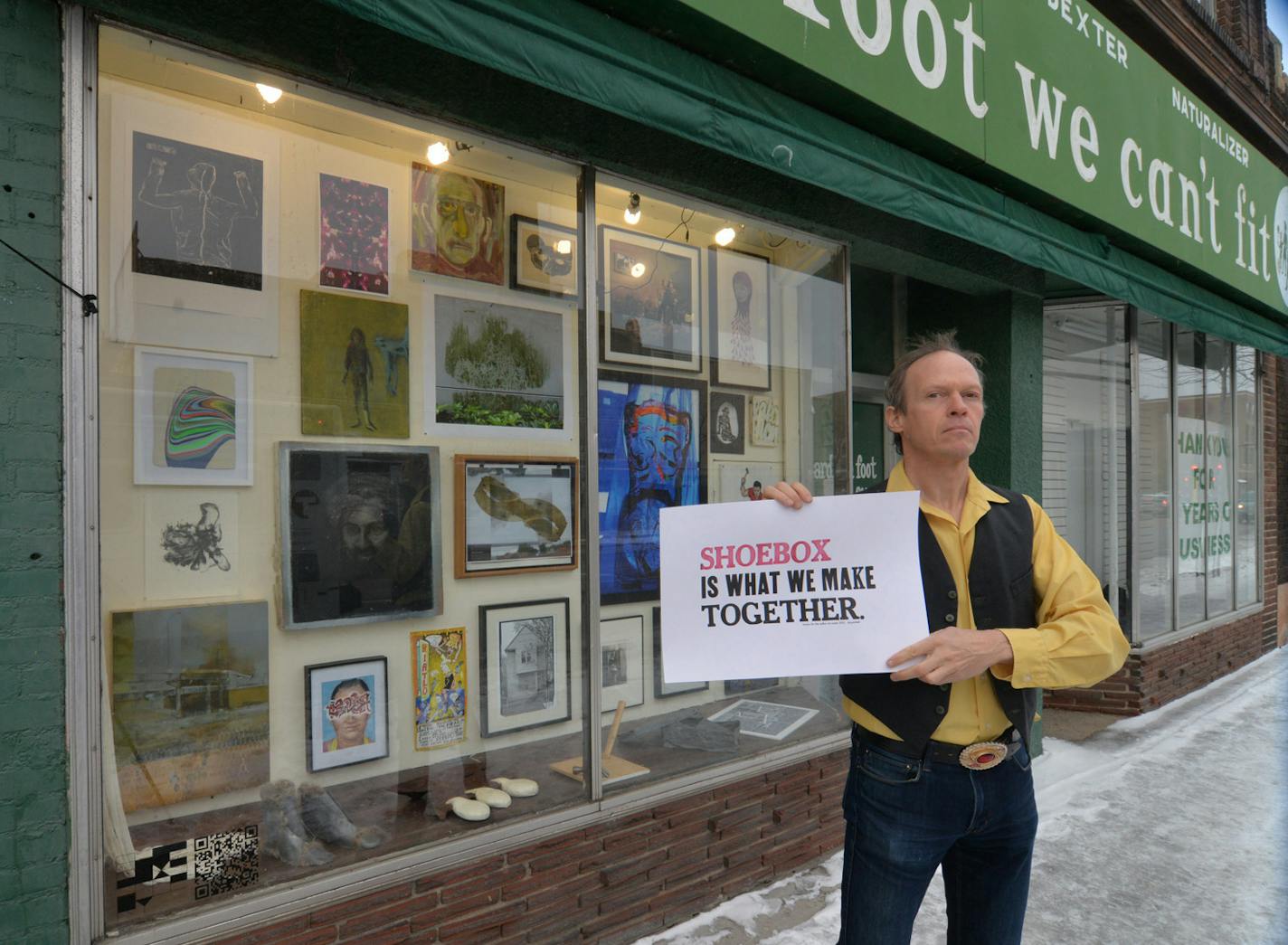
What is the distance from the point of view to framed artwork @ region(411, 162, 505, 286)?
333 cm

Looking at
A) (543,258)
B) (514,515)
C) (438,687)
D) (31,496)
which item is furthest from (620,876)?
(543,258)

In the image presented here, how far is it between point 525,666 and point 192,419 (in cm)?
166

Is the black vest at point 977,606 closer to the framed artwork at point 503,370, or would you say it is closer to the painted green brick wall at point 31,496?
the framed artwork at point 503,370

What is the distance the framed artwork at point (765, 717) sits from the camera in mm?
4039

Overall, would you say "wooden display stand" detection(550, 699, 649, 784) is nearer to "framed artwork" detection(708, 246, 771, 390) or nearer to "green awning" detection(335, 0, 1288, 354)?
"framed artwork" detection(708, 246, 771, 390)

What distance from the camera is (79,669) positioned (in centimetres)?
213

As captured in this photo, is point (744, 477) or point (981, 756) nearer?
point (981, 756)

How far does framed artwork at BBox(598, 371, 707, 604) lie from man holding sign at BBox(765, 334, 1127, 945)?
170cm

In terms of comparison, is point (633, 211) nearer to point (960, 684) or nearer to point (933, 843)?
point (960, 684)

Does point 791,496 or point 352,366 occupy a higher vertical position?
point 352,366

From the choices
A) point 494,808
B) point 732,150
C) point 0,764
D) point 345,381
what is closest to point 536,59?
point 732,150

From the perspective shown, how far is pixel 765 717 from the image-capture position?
4.13 metres

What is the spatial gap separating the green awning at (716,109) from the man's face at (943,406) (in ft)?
4.51

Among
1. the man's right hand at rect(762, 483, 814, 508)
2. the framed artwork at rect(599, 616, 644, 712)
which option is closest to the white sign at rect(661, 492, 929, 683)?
the man's right hand at rect(762, 483, 814, 508)
